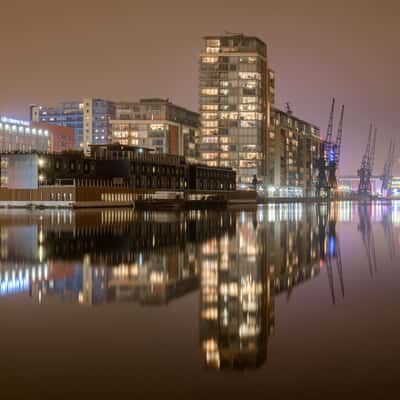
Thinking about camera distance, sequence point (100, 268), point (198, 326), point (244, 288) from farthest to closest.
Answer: point (100, 268), point (244, 288), point (198, 326)

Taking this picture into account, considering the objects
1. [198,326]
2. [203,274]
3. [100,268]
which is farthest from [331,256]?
[198,326]

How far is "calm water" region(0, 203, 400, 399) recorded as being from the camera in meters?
9.55

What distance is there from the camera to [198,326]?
1357 centimetres

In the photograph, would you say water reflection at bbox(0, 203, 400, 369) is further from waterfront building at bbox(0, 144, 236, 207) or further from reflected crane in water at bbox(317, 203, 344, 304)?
waterfront building at bbox(0, 144, 236, 207)

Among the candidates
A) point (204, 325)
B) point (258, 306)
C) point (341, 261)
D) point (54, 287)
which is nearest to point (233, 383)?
point (204, 325)

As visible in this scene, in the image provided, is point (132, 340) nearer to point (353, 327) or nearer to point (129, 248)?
point (353, 327)

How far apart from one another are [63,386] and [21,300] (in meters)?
8.04

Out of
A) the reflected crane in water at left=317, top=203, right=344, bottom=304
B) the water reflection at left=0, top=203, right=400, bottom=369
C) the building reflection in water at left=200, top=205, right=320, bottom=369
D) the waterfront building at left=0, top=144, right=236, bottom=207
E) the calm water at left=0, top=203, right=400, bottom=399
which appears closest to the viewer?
the calm water at left=0, top=203, right=400, bottom=399

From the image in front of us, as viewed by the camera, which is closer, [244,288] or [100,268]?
[244,288]

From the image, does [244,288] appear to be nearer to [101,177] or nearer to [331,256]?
[331,256]

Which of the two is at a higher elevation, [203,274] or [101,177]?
[101,177]

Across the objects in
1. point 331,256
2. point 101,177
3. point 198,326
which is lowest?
point 331,256

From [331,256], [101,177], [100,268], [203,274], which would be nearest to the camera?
[203,274]

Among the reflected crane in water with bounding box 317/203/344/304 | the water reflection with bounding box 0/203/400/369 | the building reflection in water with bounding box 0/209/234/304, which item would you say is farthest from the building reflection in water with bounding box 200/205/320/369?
the building reflection in water with bounding box 0/209/234/304
